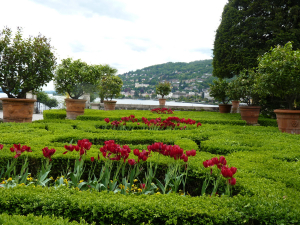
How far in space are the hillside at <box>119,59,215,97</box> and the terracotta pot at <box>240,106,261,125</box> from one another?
20.3m

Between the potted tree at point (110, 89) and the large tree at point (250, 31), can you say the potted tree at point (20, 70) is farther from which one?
the large tree at point (250, 31)

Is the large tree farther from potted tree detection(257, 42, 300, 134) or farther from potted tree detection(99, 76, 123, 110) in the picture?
potted tree detection(99, 76, 123, 110)

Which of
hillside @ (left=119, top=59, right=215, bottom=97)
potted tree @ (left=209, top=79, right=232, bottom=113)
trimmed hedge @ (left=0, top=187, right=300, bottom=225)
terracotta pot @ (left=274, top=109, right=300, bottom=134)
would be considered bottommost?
trimmed hedge @ (left=0, top=187, right=300, bottom=225)

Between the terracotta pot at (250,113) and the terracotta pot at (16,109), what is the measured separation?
951 centimetres

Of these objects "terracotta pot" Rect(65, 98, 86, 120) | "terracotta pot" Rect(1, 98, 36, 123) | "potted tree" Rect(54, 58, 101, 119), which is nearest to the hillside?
"potted tree" Rect(54, 58, 101, 119)

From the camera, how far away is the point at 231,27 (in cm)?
1630

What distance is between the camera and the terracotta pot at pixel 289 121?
707 centimetres

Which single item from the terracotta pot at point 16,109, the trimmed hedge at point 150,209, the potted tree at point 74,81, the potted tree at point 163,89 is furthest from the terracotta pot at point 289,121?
the potted tree at point 163,89

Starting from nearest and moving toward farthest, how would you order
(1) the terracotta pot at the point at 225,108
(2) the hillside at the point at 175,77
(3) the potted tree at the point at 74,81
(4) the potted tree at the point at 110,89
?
1. (3) the potted tree at the point at 74,81
2. (1) the terracotta pot at the point at 225,108
3. (4) the potted tree at the point at 110,89
4. (2) the hillside at the point at 175,77

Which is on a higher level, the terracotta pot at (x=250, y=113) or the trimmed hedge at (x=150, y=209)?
the terracotta pot at (x=250, y=113)

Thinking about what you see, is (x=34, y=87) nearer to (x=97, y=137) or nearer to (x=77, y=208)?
(x=97, y=137)

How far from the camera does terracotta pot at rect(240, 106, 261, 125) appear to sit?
10.6 metres

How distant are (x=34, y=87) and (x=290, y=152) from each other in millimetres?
8219

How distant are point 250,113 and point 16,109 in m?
10.3
